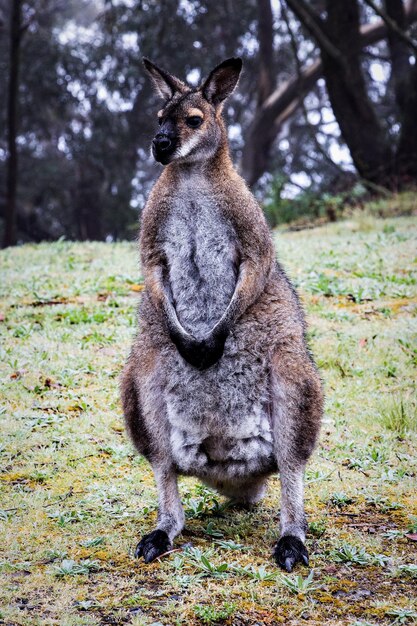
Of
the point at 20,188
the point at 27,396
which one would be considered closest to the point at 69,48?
the point at 20,188

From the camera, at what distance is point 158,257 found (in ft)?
12.7

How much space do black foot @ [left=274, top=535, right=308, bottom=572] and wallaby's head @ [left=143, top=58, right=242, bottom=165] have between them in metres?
1.77

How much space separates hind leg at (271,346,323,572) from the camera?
11.7 ft

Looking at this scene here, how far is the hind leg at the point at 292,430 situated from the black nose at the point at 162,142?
3.54 feet

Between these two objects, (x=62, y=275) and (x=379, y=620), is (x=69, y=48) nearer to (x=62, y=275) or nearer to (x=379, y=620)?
(x=62, y=275)

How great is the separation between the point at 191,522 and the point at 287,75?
23.6 meters

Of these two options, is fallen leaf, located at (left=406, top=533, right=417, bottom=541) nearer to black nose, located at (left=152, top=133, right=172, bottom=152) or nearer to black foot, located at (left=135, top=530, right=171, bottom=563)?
black foot, located at (left=135, top=530, right=171, bottom=563)

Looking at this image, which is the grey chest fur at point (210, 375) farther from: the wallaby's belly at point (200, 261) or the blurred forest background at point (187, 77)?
the blurred forest background at point (187, 77)

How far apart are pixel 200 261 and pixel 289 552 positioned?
135cm

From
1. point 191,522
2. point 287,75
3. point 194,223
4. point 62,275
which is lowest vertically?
point 191,522

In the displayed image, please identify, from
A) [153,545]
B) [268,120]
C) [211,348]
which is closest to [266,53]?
[268,120]

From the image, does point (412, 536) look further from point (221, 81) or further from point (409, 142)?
point (409, 142)

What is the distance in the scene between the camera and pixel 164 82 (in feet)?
13.3

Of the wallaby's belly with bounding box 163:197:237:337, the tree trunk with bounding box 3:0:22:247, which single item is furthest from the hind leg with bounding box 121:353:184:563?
the tree trunk with bounding box 3:0:22:247
